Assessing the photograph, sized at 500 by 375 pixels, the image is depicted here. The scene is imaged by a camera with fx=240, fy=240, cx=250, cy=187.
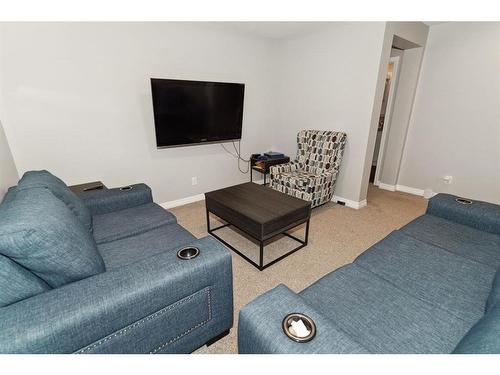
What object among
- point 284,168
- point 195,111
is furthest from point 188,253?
point 284,168

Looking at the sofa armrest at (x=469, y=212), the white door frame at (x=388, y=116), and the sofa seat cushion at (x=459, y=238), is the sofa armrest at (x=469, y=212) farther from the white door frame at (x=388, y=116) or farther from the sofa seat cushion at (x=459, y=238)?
the white door frame at (x=388, y=116)

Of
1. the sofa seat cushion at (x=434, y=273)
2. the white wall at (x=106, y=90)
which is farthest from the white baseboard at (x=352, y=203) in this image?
the white wall at (x=106, y=90)

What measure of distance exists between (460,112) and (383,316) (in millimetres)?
3376

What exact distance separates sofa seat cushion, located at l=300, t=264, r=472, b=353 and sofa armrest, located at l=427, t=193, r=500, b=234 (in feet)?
3.47

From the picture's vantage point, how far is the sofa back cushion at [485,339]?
Answer: 2.06 ft

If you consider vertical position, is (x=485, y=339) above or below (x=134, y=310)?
above

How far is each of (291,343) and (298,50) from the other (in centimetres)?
373

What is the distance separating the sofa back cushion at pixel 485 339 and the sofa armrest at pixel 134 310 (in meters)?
0.90

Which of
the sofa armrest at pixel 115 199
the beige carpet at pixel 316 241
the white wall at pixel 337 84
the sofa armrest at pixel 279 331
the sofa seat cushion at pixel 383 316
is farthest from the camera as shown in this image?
the white wall at pixel 337 84

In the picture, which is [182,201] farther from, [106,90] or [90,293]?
[90,293]

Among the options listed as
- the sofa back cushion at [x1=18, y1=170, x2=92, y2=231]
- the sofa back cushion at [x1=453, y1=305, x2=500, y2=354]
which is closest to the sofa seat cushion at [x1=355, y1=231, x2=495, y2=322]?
the sofa back cushion at [x1=453, y1=305, x2=500, y2=354]

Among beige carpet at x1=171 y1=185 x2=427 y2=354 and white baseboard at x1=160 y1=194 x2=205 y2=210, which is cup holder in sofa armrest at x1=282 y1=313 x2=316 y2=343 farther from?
white baseboard at x1=160 y1=194 x2=205 y2=210

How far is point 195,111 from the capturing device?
2.95 m
